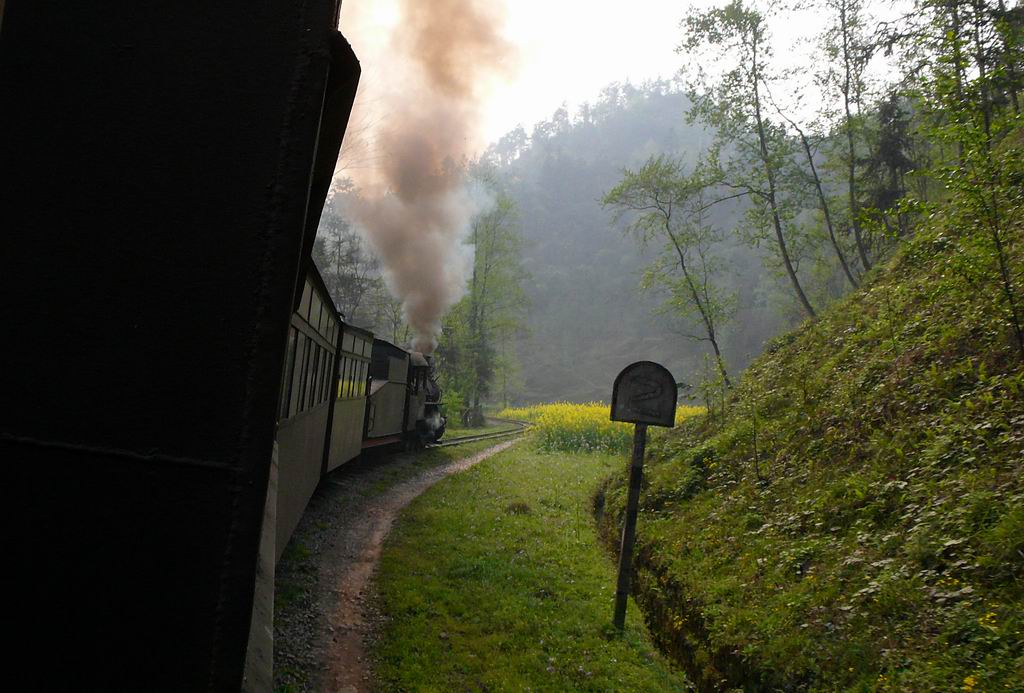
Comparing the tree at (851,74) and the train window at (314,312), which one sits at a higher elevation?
the tree at (851,74)

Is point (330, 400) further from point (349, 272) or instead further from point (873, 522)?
point (349, 272)

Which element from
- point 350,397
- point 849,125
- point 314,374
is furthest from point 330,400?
point 849,125

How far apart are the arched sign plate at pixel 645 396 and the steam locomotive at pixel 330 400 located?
10.9 ft

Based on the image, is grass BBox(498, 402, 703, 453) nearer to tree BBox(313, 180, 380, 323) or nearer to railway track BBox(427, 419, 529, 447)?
railway track BBox(427, 419, 529, 447)

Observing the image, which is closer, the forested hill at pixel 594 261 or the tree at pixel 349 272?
the tree at pixel 349 272

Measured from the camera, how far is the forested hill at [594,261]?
89.4 metres

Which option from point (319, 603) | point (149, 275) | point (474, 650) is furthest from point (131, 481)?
point (319, 603)

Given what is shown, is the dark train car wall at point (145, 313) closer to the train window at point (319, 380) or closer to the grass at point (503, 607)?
the grass at point (503, 607)

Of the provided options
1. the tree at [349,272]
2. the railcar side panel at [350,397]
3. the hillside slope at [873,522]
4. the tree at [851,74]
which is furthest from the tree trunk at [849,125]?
the tree at [349,272]

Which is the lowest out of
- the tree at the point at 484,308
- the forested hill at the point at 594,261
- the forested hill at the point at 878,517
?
the forested hill at the point at 878,517

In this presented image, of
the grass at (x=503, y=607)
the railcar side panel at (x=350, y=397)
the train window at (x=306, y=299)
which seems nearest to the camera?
the grass at (x=503, y=607)

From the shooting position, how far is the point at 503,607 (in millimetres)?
7117

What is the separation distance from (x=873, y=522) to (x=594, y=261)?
112m

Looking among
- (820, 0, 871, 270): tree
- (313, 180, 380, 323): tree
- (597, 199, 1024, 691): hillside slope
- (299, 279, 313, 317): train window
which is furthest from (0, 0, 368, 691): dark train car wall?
(313, 180, 380, 323): tree
